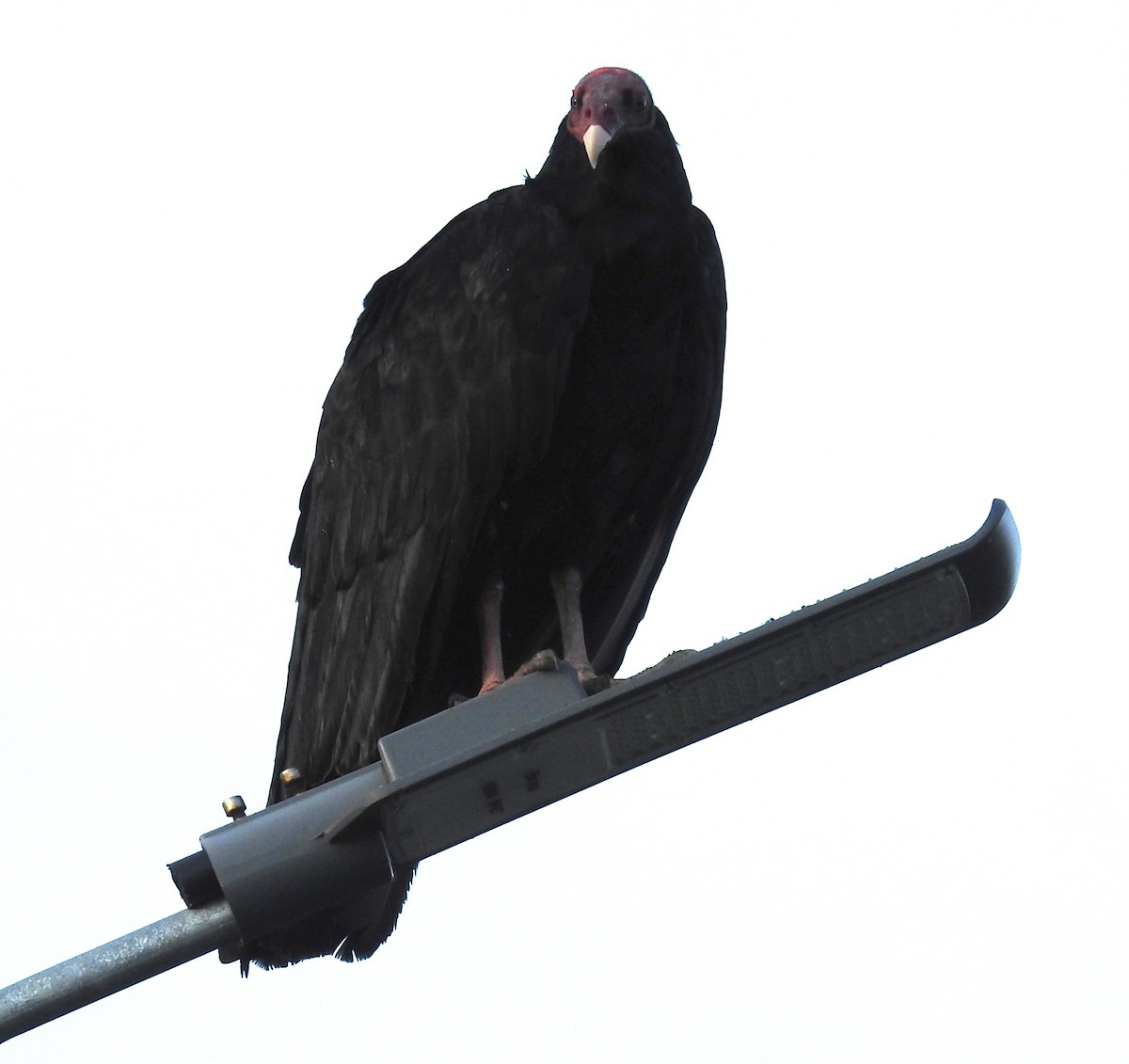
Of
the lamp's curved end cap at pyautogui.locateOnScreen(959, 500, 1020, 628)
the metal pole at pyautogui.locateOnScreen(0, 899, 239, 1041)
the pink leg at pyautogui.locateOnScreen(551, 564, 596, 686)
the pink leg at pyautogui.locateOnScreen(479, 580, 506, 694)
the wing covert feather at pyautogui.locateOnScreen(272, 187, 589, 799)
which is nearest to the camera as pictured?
the metal pole at pyautogui.locateOnScreen(0, 899, 239, 1041)

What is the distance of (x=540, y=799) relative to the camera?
2785 mm

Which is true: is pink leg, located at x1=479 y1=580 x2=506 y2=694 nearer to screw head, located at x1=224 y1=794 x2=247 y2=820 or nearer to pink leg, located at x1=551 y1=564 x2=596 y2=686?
pink leg, located at x1=551 y1=564 x2=596 y2=686

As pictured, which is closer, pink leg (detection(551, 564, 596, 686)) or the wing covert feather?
the wing covert feather

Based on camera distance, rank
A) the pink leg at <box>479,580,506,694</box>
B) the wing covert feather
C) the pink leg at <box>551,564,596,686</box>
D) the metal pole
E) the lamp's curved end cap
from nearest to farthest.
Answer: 1. the metal pole
2. the lamp's curved end cap
3. the wing covert feather
4. the pink leg at <box>479,580,506,694</box>
5. the pink leg at <box>551,564,596,686</box>

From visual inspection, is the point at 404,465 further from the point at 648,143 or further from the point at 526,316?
the point at 648,143

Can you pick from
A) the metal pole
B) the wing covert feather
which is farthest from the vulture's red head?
the metal pole

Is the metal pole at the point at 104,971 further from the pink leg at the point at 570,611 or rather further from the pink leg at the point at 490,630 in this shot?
the pink leg at the point at 570,611

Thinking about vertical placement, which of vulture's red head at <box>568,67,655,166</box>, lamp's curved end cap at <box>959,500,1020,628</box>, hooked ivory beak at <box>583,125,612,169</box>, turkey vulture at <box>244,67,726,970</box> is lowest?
lamp's curved end cap at <box>959,500,1020,628</box>

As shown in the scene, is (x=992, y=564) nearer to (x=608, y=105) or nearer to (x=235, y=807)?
(x=235, y=807)

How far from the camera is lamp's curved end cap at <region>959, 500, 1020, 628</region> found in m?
2.79

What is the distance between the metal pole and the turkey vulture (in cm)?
148

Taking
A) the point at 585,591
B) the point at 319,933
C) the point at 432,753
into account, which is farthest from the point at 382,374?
the point at 432,753

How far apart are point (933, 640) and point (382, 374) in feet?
7.28

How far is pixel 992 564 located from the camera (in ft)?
9.18
